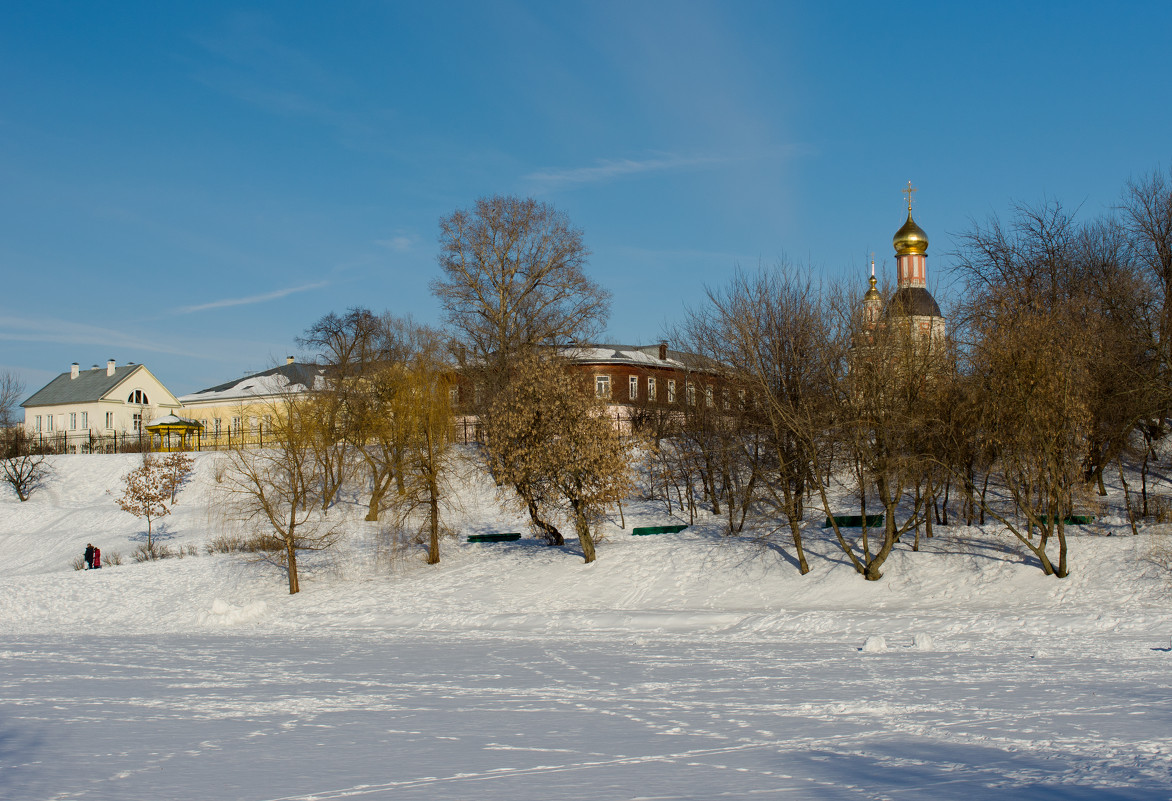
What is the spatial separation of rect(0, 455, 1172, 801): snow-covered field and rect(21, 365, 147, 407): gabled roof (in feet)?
149

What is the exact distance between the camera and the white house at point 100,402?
238 ft

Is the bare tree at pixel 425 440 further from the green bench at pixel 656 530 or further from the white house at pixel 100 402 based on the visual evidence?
the white house at pixel 100 402

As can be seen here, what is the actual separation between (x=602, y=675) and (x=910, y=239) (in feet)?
181

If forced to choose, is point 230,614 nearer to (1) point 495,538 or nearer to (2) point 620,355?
(1) point 495,538

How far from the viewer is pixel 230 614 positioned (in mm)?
26469

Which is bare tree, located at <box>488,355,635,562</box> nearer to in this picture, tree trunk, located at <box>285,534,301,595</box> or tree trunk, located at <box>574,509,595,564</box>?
tree trunk, located at <box>574,509,595,564</box>

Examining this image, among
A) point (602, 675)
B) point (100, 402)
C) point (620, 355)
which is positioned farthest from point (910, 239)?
point (100, 402)

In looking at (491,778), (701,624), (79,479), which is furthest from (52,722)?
(79,479)

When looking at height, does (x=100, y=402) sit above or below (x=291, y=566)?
above

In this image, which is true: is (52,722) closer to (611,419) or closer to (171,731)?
(171,731)

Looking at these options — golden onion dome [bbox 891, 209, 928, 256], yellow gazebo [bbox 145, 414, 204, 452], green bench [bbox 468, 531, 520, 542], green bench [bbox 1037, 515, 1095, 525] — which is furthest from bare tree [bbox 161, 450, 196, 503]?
golden onion dome [bbox 891, 209, 928, 256]

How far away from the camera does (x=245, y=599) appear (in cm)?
2900

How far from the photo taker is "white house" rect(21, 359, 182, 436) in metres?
72.6

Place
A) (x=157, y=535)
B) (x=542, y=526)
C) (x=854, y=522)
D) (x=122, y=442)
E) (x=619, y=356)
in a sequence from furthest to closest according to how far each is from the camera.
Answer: (x=122, y=442) < (x=619, y=356) < (x=157, y=535) < (x=542, y=526) < (x=854, y=522)
